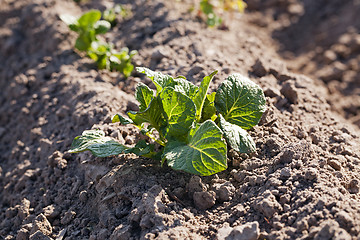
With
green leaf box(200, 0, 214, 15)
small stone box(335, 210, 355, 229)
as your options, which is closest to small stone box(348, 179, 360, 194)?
small stone box(335, 210, 355, 229)

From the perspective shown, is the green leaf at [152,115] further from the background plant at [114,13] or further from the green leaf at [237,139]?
the background plant at [114,13]

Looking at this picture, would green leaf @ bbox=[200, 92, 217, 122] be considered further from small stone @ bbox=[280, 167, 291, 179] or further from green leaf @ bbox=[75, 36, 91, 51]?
green leaf @ bbox=[75, 36, 91, 51]

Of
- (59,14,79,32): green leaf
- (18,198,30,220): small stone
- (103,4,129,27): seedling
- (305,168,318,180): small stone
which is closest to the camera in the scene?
(305,168,318,180): small stone

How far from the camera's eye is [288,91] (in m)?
2.99

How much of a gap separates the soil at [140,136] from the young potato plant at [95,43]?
0.10 metres

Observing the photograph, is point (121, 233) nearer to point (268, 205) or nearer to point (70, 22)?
point (268, 205)

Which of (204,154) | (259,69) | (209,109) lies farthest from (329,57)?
(204,154)

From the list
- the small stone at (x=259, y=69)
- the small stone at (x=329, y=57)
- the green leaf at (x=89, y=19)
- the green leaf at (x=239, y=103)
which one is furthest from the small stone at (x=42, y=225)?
the small stone at (x=329, y=57)

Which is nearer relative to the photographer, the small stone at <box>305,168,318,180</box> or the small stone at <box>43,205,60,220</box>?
the small stone at <box>305,168,318,180</box>

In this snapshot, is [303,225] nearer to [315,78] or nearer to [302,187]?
[302,187]

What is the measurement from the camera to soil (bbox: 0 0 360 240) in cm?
209

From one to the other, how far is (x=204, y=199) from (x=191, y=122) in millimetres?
436

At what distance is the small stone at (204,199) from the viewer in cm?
220

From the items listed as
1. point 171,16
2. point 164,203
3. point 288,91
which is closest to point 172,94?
point 164,203
